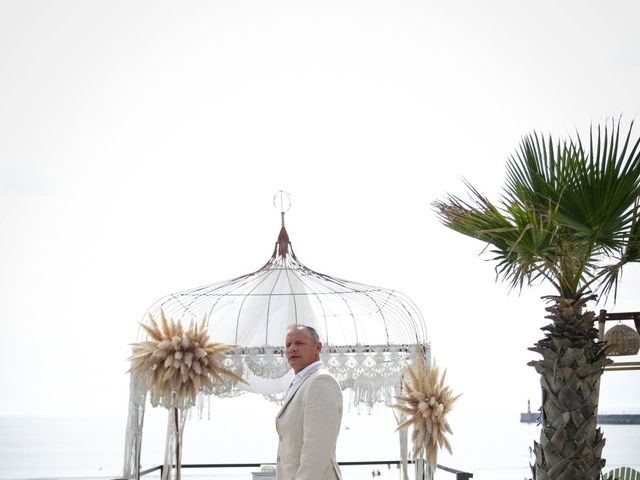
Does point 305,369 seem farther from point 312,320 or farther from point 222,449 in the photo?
point 222,449

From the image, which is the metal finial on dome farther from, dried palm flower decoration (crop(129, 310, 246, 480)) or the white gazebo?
dried palm flower decoration (crop(129, 310, 246, 480))

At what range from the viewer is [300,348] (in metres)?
4.04

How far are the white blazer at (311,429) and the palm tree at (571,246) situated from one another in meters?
2.38

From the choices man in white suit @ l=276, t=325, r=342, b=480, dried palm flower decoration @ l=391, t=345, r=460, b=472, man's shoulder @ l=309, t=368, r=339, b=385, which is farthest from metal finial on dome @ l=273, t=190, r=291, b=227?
man's shoulder @ l=309, t=368, r=339, b=385

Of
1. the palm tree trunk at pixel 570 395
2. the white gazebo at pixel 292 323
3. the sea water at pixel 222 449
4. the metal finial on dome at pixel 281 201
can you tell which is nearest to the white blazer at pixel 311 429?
the palm tree trunk at pixel 570 395

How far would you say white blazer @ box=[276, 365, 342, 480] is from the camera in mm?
3818

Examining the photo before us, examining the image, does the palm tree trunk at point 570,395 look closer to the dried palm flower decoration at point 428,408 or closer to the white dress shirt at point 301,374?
the dried palm flower decoration at point 428,408

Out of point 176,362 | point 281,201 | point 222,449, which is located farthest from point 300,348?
point 222,449

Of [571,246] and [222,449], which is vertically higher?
[571,246]

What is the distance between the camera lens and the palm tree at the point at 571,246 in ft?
19.5

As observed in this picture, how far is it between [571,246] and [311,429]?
119 inches

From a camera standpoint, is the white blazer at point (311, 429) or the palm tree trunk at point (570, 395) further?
the palm tree trunk at point (570, 395)

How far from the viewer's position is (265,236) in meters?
15.2

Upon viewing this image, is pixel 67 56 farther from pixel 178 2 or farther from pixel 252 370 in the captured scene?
pixel 252 370
